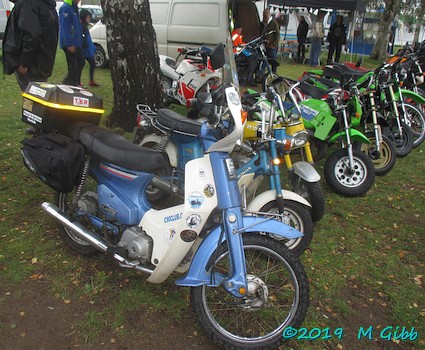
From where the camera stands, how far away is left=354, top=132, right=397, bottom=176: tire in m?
4.97

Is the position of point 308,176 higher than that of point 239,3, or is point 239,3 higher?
point 239,3

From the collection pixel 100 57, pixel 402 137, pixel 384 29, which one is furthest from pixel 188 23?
pixel 384 29

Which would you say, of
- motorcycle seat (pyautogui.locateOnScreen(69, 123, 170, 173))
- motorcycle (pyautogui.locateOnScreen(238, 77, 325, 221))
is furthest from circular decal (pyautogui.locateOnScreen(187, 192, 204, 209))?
motorcycle (pyautogui.locateOnScreen(238, 77, 325, 221))

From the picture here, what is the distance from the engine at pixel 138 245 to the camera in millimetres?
2508

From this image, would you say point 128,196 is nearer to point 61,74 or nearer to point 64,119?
point 64,119

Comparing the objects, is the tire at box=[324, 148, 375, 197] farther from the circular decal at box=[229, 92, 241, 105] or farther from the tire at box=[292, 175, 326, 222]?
the circular decal at box=[229, 92, 241, 105]

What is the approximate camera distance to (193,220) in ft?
7.48

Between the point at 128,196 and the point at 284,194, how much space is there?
123 cm

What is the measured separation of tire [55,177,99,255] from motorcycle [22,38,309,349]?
0.03ft

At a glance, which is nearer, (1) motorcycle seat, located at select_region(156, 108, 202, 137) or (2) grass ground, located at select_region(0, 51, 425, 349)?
(2) grass ground, located at select_region(0, 51, 425, 349)

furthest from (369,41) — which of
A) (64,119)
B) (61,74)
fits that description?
(64,119)

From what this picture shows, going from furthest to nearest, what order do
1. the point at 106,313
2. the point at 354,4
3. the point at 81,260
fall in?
the point at 354,4
the point at 81,260
the point at 106,313

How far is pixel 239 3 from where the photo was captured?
10516 millimetres

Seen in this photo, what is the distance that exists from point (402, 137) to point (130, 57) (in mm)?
4046
